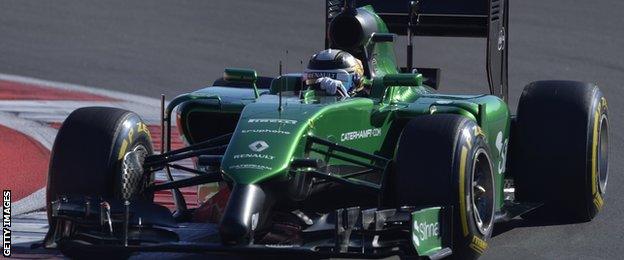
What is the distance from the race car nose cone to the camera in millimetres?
8070

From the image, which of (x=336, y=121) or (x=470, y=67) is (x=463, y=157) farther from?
(x=470, y=67)

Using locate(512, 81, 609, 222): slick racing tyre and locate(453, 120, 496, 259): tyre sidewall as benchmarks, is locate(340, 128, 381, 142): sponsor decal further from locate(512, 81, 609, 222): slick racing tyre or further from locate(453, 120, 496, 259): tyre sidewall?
locate(512, 81, 609, 222): slick racing tyre

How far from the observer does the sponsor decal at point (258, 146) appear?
27.9 ft

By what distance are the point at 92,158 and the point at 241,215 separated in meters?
1.33

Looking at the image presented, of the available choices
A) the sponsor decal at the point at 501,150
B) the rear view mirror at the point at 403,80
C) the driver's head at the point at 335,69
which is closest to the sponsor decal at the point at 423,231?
the rear view mirror at the point at 403,80

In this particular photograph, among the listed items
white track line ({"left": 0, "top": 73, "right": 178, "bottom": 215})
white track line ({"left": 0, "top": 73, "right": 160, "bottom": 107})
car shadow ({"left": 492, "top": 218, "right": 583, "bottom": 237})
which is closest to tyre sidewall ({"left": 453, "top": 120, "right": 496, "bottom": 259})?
car shadow ({"left": 492, "top": 218, "right": 583, "bottom": 237})

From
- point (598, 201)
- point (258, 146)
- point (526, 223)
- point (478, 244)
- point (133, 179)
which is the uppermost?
point (258, 146)

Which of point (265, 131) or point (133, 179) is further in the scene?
point (133, 179)

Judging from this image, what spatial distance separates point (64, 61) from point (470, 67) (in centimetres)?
507

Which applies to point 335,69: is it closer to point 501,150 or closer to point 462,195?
point 501,150

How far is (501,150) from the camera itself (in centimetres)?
1023

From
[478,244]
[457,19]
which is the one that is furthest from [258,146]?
[457,19]

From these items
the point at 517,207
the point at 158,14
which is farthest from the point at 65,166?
the point at 158,14

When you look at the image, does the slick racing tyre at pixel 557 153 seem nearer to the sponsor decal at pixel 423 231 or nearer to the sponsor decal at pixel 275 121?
the sponsor decal at pixel 423 231
